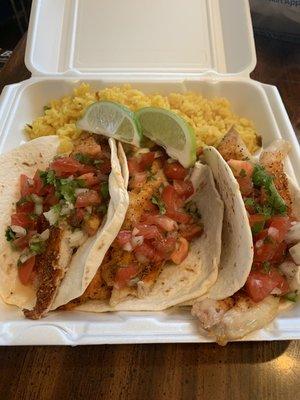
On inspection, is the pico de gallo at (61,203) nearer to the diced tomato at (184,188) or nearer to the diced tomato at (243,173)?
the diced tomato at (184,188)

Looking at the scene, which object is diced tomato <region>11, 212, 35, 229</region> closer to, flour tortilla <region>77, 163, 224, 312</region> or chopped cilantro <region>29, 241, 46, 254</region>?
chopped cilantro <region>29, 241, 46, 254</region>

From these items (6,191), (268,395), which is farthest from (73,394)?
(6,191)

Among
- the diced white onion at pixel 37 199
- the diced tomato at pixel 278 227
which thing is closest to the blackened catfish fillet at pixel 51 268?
the diced white onion at pixel 37 199

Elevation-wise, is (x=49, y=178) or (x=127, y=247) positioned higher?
(x=49, y=178)

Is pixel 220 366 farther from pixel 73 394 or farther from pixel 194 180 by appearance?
pixel 194 180

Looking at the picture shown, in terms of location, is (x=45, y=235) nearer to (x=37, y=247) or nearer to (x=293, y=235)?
(x=37, y=247)

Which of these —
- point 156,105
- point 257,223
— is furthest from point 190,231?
point 156,105
